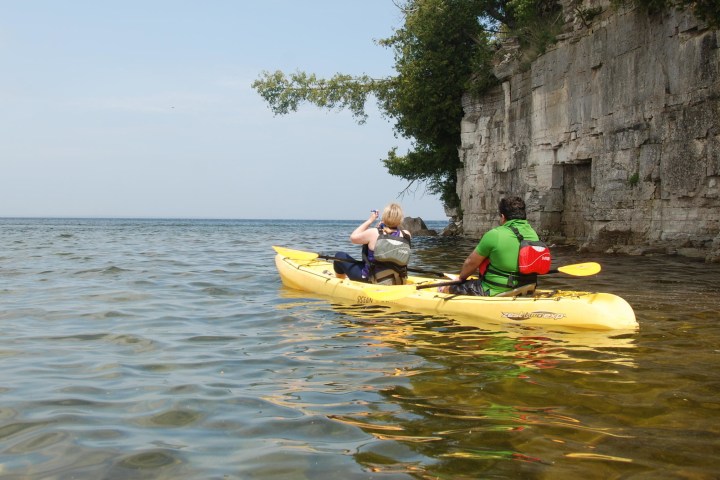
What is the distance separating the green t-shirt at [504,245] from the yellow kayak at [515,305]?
364mm

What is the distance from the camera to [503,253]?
7.09 metres

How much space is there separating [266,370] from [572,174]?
15.5 m

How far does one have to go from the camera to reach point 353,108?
3184cm

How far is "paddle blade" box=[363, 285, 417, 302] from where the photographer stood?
795 cm

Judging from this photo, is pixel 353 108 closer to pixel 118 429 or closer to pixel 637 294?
pixel 637 294

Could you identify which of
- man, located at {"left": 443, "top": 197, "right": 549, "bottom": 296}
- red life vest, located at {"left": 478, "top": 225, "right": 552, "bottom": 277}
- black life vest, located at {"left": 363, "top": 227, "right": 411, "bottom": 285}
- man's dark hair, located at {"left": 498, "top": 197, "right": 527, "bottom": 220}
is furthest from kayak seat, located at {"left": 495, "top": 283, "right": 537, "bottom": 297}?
black life vest, located at {"left": 363, "top": 227, "right": 411, "bottom": 285}

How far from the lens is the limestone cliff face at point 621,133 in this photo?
43.4 ft

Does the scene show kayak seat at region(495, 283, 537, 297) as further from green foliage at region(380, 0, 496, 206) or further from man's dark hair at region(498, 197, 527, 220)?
green foliage at region(380, 0, 496, 206)

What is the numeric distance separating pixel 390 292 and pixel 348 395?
363 centimetres

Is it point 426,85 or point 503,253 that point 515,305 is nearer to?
point 503,253

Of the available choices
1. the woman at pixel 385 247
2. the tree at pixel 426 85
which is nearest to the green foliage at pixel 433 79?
the tree at pixel 426 85

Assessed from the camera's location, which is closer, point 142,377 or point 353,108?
point 142,377

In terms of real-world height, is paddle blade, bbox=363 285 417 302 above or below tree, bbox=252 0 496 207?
below

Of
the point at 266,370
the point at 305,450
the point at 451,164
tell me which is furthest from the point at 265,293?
the point at 451,164
